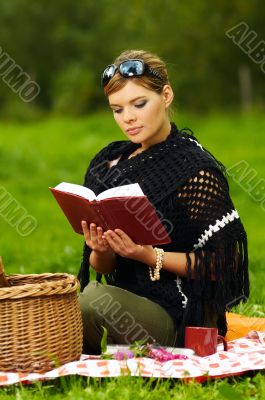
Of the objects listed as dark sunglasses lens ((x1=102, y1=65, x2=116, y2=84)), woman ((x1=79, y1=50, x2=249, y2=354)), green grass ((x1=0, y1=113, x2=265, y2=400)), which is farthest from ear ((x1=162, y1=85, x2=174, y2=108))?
green grass ((x1=0, y1=113, x2=265, y2=400))

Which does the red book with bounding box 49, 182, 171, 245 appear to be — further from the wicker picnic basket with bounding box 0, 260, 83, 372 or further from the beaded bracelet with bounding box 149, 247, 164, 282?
the wicker picnic basket with bounding box 0, 260, 83, 372

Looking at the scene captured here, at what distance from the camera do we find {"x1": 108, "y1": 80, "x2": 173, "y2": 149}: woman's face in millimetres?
4547

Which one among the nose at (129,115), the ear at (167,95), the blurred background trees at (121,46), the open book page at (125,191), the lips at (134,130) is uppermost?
the blurred background trees at (121,46)

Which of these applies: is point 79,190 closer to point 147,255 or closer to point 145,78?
point 147,255

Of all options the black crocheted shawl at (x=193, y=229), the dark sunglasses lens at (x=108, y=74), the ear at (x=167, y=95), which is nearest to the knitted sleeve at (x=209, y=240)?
the black crocheted shawl at (x=193, y=229)

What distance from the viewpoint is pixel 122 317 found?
4.45m

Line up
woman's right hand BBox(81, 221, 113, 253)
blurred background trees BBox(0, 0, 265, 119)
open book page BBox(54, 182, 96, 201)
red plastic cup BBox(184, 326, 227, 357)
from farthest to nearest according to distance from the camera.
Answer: blurred background trees BBox(0, 0, 265, 119), red plastic cup BBox(184, 326, 227, 357), woman's right hand BBox(81, 221, 113, 253), open book page BBox(54, 182, 96, 201)

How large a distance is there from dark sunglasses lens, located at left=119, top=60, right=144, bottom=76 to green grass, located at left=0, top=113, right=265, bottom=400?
1486mm

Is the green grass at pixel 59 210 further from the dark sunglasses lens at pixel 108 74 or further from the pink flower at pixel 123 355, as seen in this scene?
the dark sunglasses lens at pixel 108 74

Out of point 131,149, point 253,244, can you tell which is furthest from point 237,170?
point 131,149

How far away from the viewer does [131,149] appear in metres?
4.95

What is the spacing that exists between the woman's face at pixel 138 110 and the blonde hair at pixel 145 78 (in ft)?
0.07

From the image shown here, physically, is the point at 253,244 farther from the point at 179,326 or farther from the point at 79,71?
the point at 79,71

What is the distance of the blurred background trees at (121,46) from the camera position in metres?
24.9
